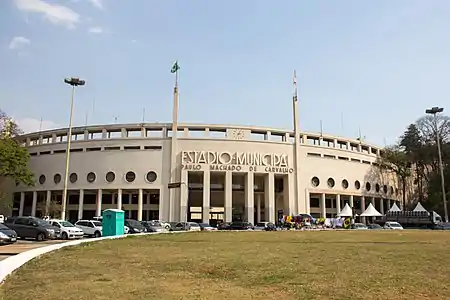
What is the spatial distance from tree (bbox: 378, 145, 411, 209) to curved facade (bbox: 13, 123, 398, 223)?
7893 millimetres

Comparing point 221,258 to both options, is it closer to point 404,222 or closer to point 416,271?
point 416,271

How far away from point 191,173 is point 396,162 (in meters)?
36.4

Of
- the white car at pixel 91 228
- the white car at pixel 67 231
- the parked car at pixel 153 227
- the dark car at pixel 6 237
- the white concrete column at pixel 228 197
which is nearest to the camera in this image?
the dark car at pixel 6 237

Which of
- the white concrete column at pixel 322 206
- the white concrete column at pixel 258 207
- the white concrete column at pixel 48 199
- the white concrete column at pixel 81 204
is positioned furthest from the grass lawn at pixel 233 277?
the white concrete column at pixel 258 207

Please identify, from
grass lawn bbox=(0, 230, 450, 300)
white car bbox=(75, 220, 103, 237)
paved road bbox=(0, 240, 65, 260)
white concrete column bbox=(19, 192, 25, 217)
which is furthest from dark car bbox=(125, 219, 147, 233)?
white concrete column bbox=(19, 192, 25, 217)

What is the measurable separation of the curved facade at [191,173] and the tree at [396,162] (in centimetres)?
789

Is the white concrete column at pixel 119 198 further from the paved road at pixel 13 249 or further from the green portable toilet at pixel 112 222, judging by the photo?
the paved road at pixel 13 249

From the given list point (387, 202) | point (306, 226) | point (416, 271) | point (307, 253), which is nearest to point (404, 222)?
point (306, 226)

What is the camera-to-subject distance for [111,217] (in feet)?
94.7

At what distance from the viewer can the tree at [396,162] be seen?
78000 millimetres

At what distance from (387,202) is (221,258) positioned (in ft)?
246

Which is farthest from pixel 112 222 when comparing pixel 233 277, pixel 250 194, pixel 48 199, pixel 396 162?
pixel 396 162

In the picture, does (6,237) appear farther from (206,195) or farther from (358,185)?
(358,185)

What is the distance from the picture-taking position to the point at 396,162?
78.7 m
